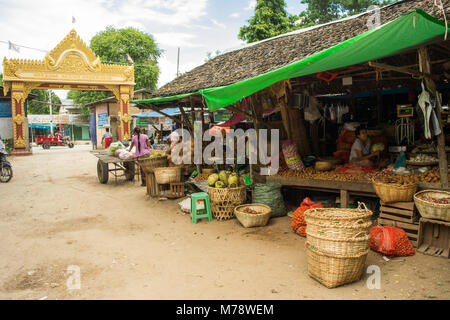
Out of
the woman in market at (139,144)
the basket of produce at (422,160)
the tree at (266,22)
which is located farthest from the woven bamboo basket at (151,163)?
the tree at (266,22)

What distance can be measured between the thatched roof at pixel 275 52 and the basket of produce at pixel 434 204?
2.45m

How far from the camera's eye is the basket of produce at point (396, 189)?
455cm

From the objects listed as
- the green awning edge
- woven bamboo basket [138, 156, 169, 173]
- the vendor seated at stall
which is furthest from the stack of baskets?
woven bamboo basket [138, 156, 169, 173]

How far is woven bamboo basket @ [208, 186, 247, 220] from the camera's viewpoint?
246 inches

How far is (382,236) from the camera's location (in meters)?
4.28

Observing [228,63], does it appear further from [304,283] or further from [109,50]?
[109,50]

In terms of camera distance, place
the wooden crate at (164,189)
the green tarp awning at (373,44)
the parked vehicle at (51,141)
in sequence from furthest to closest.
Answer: the parked vehicle at (51,141), the wooden crate at (164,189), the green tarp awning at (373,44)

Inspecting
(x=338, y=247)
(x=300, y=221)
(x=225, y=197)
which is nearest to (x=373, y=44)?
(x=338, y=247)

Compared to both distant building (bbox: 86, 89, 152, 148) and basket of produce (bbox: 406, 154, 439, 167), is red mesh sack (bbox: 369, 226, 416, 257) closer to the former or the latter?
basket of produce (bbox: 406, 154, 439, 167)

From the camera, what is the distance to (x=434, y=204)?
160 inches

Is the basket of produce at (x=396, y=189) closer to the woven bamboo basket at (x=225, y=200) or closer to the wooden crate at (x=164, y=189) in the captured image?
the woven bamboo basket at (x=225, y=200)

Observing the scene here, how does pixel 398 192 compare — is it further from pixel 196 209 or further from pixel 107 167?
pixel 107 167

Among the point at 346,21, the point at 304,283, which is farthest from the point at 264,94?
the point at 304,283
